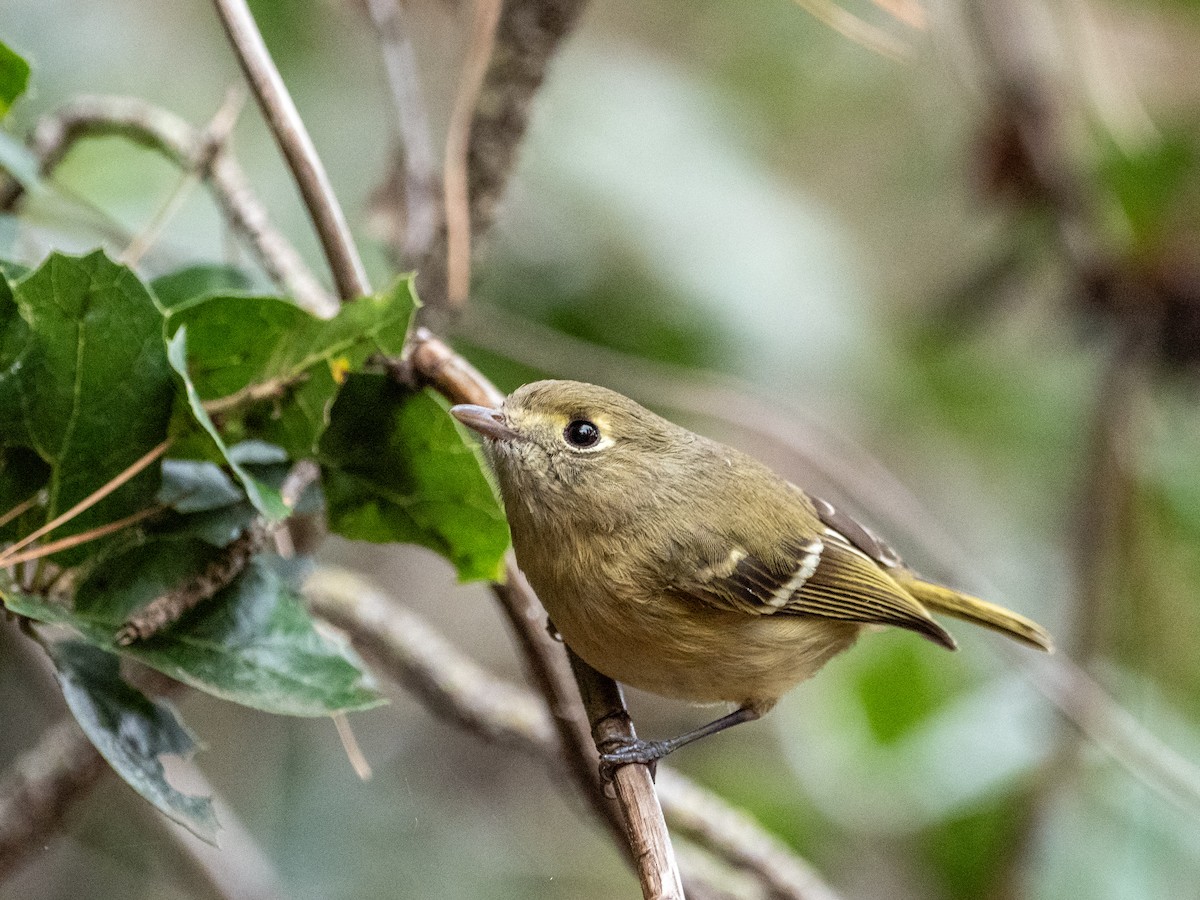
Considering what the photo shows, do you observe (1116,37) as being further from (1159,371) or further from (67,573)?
(67,573)

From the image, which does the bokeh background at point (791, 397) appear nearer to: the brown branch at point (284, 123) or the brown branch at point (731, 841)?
the brown branch at point (731, 841)

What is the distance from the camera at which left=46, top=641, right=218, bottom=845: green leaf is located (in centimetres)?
114

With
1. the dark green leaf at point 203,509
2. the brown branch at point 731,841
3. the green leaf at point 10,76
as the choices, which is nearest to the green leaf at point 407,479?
the dark green leaf at point 203,509

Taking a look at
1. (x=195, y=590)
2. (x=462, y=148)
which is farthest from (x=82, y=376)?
(x=462, y=148)

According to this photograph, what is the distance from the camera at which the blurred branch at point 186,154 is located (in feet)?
6.01

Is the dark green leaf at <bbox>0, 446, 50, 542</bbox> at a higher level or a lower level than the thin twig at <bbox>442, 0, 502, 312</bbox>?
lower

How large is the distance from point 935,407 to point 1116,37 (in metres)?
1.51

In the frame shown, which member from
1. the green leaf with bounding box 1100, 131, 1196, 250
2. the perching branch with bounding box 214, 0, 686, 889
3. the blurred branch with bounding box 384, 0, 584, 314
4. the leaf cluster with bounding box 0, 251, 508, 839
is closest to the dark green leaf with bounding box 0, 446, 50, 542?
the leaf cluster with bounding box 0, 251, 508, 839

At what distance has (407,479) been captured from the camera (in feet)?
4.57

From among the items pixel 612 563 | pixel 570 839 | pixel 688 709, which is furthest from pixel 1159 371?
pixel 612 563

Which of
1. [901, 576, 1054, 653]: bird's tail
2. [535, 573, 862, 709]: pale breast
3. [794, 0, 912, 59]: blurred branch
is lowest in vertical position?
[901, 576, 1054, 653]: bird's tail

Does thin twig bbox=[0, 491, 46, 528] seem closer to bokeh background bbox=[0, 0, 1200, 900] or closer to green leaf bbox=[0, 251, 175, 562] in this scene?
green leaf bbox=[0, 251, 175, 562]

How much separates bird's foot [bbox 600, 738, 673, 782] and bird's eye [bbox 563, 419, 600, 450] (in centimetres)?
41

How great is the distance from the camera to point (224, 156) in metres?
1.88
